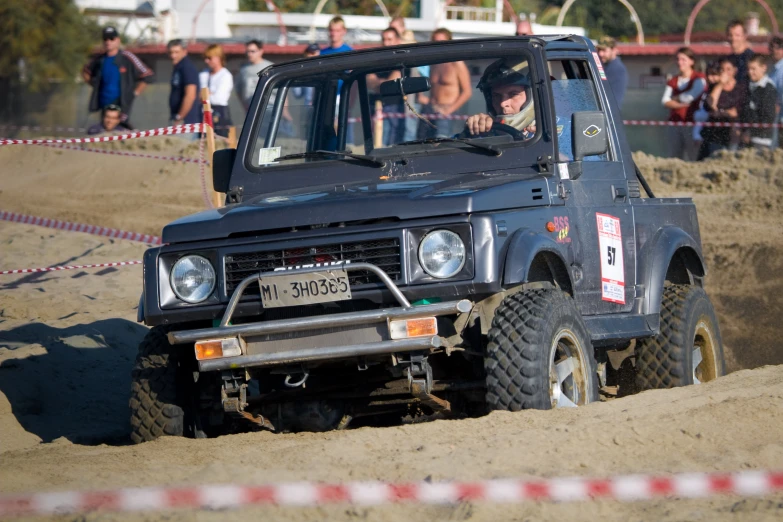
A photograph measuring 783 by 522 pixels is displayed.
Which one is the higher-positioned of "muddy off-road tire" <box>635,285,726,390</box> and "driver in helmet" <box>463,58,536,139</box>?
→ "driver in helmet" <box>463,58,536,139</box>

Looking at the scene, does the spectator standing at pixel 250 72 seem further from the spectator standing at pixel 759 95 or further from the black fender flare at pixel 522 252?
the black fender flare at pixel 522 252

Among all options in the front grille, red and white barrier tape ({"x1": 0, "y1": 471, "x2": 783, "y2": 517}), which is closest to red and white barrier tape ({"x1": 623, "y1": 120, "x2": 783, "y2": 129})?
the front grille

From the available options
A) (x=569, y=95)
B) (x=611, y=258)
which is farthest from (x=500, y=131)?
(x=611, y=258)

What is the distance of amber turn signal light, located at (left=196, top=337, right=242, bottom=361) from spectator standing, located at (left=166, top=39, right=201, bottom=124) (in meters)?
10.8

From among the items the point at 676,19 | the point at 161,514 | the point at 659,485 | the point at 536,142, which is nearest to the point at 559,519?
the point at 659,485

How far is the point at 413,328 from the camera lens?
508cm

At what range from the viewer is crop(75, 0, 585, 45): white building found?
35.6 m

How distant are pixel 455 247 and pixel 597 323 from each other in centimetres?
149

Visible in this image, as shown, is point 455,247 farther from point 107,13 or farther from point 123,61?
point 107,13

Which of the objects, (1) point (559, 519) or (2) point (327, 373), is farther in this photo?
(2) point (327, 373)

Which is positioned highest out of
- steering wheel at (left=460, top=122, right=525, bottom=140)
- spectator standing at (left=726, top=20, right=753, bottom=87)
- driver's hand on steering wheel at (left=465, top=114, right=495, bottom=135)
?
spectator standing at (left=726, top=20, right=753, bottom=87)

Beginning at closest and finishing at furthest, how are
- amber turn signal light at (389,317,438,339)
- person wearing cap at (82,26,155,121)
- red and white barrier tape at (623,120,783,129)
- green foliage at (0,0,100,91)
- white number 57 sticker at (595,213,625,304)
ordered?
1. amber turn signal light at (389,317,438,339)
2. white number 57 sticker at (595,213,625,304)
3. red and white barrier tape at (623,120,783,129)
4. person wearing cap at (82,26,155,121)
5. green foliage at (0,0,100,91)

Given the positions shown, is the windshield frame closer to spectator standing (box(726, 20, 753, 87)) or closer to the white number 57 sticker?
the white number 57 sticker

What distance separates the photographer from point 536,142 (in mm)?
6066
